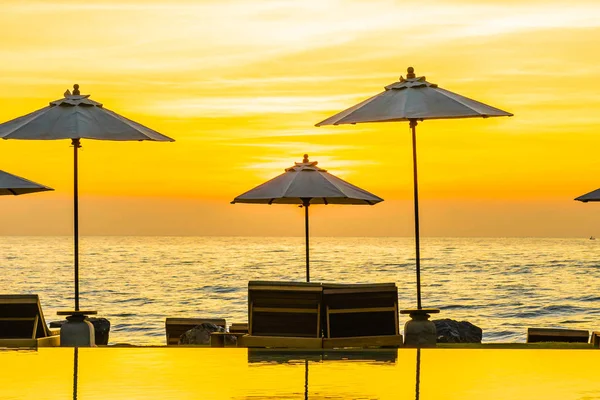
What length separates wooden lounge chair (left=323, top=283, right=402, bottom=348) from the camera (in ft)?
37.5

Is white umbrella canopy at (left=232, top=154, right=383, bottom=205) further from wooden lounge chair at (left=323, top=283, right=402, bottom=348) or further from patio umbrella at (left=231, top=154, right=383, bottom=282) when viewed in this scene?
wooden lounge chair at (left=323, top=283, right=402, bottom=348)

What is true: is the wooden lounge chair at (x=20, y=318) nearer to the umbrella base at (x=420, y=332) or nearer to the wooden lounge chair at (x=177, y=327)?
the umbrella base at (x=420, y=332)

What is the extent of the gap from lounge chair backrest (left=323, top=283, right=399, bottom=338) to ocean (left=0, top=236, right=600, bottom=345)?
67.3ft

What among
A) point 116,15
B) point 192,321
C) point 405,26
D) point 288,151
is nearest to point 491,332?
point 288,151

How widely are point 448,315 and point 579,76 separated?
18.4 m

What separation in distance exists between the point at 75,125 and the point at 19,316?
232 cm

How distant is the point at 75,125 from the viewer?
479 inches

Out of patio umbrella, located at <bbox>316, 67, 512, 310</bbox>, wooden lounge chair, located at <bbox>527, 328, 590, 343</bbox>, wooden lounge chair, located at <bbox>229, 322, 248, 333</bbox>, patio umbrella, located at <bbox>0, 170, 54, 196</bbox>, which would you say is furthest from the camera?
wooden lounge chair, located at <bbox>229, 322, 248, 333</bbox>

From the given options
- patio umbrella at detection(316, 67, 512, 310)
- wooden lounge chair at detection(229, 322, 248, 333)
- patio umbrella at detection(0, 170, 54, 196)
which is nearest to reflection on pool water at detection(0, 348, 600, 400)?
patio umbrella at detection(316, 67, 512, 310)

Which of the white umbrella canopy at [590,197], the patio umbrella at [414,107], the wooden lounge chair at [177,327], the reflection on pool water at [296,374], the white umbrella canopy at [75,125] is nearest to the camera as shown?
the reflection on pool water at [296,374]

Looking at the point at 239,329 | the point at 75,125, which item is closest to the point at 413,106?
the point at 75,125

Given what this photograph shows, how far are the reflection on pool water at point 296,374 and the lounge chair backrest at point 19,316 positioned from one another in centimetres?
68


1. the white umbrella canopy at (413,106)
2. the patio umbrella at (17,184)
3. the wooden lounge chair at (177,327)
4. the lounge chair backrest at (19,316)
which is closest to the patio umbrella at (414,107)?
the white umbrella canopy at (413,106)

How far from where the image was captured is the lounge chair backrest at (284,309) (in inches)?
448
